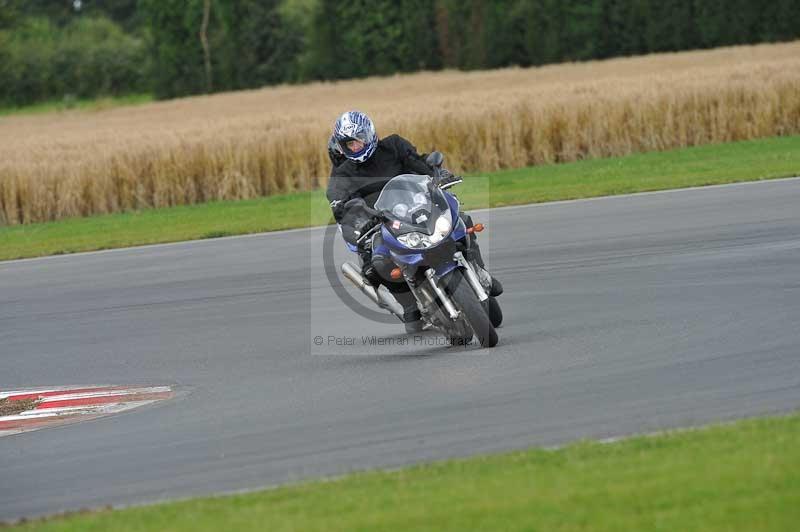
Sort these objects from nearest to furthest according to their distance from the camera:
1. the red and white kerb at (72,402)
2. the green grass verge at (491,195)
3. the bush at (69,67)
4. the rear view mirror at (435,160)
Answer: the red and white kerb at (72,402) → the rear view mirror at (435,160) → the green grass verge at (491,195) → the bush at (69,67)

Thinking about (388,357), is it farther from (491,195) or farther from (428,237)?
(491,195)

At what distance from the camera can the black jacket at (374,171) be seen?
35.3 ft

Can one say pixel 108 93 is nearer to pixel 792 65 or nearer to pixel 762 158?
pixel 792 65

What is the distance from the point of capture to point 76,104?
7756 centimetres

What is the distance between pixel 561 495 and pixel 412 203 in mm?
4427

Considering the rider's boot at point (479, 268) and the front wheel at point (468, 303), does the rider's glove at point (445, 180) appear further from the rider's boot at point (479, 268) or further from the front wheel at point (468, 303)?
the front wheel at point (468, 303)

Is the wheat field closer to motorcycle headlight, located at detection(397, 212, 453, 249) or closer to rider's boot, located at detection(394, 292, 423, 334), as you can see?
rider's boot, located at detection(394, 292, 423, 334)

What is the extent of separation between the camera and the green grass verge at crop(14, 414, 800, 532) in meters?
5.52

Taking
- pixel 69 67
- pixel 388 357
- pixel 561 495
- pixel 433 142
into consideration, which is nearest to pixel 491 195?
pixel 433 142

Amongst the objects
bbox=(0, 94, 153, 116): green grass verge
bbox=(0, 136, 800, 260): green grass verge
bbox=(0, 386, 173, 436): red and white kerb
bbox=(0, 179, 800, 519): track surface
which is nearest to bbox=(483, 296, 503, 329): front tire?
bbox=(0, 179, 800, 519): track surface

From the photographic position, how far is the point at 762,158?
75.3ft

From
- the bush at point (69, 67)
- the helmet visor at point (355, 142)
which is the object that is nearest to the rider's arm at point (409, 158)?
the helmet visor at point (355, 142)

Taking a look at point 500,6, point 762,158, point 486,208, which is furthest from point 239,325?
point 500,6

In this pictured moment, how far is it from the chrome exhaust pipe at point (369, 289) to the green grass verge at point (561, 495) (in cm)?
424
